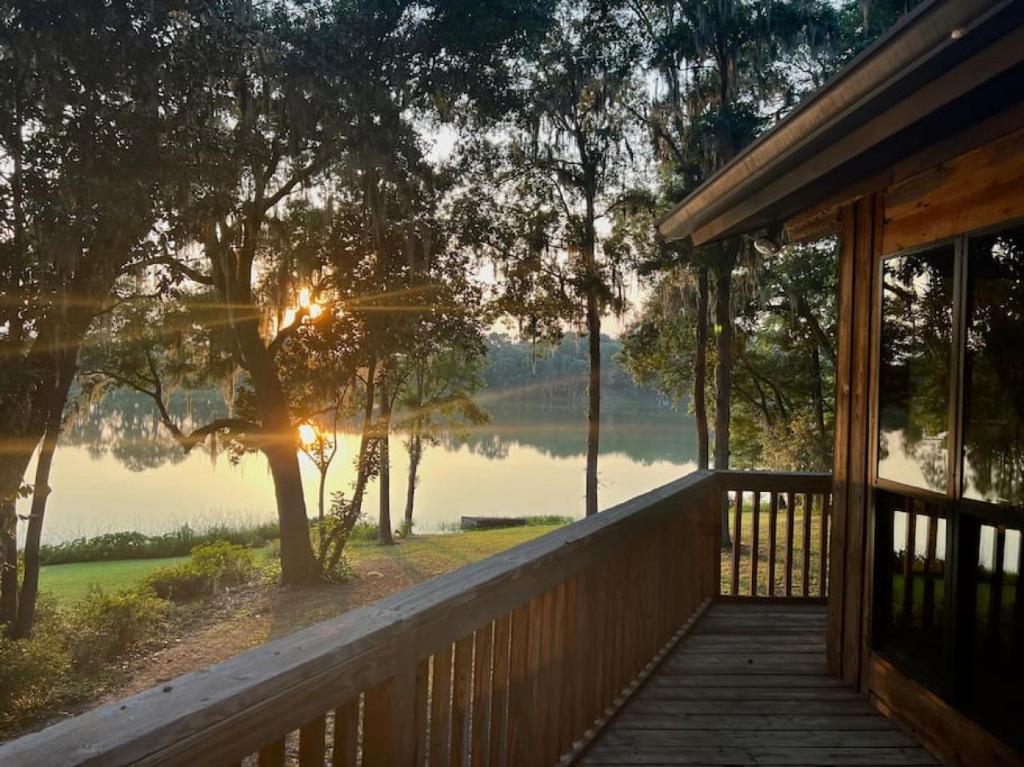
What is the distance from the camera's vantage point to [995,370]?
93.7 inches

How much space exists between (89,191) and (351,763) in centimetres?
690

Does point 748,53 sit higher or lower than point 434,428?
higher

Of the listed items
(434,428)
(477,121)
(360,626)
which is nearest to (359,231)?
(477,121)

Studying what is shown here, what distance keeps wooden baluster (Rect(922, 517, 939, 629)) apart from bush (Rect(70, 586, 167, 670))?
9.63 meters

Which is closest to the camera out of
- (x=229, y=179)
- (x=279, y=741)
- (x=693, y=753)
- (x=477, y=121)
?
(x=279, y=741)

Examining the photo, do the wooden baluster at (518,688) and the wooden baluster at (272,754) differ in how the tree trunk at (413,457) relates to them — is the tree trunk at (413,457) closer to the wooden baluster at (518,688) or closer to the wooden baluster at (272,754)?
the wooden baluster at (518,688)

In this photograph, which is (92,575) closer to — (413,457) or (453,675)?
(413,457)

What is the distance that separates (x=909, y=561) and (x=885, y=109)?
5.65 feet

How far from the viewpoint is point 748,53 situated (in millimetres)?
12828

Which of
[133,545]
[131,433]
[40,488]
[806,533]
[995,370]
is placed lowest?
[133,545]

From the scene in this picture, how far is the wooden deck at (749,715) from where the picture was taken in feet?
8.75

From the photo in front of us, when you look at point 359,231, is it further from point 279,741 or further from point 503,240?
point 279,741

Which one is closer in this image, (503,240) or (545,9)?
(545,9)

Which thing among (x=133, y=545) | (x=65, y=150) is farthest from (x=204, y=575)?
(x=65, y=150)
